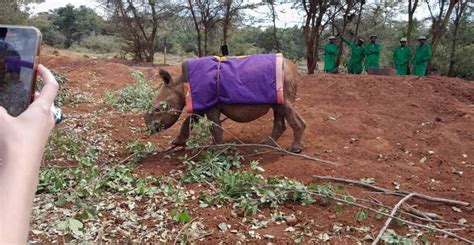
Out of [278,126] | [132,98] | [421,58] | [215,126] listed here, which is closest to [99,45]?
[421,58]

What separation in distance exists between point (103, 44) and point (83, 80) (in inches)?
925

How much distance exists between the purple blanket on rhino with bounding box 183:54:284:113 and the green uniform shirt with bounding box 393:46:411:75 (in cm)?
1063

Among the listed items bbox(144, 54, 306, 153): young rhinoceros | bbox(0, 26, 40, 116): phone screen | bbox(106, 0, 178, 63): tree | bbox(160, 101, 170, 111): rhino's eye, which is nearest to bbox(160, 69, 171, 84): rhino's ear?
bbox(144, 54, 306, 153): young rhinoceros

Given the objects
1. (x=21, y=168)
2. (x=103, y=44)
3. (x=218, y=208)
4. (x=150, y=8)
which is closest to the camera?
(x=21, y=168)

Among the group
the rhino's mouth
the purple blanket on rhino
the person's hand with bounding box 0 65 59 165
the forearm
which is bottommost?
the rhino's mouth

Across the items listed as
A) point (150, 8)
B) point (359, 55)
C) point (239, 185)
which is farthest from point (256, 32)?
point (239, 185)

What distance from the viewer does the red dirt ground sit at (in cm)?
442

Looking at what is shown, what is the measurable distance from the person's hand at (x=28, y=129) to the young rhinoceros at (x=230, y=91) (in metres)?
4.70

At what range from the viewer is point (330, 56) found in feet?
52.4

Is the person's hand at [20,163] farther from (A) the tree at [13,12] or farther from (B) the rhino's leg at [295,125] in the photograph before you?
(A) the tree at [13,12]

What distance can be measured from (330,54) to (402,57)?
2.28m

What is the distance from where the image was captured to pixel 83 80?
13719 millimetres

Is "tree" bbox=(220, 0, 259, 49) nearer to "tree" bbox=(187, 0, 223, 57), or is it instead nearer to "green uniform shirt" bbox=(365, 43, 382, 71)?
"tree" bbox=(187, 0, 223, 57)

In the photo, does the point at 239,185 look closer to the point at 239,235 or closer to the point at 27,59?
the point at 239,235
